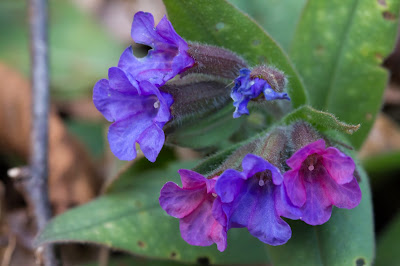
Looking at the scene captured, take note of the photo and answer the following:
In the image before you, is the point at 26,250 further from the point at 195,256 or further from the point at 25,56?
the point at 25,56

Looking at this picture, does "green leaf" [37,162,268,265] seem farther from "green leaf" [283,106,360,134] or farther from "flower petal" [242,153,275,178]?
"flower petal" [242,153,275,178]

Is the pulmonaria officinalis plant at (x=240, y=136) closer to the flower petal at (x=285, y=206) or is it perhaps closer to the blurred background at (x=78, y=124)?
the flower petal at (x=285, y=206)

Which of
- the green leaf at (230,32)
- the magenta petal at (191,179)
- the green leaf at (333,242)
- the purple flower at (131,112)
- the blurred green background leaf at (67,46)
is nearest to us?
the magenta petal at (191,179)

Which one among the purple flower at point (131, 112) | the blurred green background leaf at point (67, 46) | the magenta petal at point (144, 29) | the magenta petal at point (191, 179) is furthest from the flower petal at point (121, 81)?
the blurred green background leaf at point (67, 46)

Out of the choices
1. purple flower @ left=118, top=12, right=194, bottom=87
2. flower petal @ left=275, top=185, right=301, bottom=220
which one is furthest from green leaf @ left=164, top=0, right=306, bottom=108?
flower petal @ left=275, top=185, right=301, bottom=220

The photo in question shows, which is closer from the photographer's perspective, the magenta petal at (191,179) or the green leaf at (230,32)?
the magenta petal at (191,179)

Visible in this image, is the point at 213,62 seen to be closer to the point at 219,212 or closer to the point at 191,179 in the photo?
the point at 191,179
